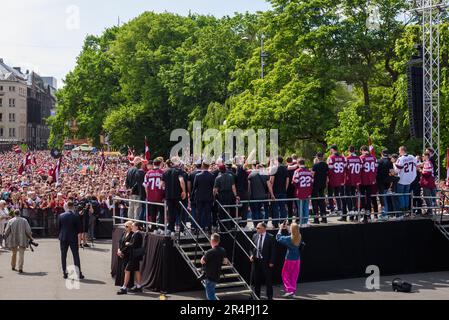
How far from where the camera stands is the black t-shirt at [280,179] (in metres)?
20.2

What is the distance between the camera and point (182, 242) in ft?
60.4

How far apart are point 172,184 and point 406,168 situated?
24.9ft

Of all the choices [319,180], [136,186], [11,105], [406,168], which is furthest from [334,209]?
[11,105]

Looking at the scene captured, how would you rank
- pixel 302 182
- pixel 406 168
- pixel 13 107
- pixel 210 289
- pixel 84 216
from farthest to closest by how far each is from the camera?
pixel 13 107
pixel 84 216
pixel 406 168
pixel 302 182
pixel 210 289

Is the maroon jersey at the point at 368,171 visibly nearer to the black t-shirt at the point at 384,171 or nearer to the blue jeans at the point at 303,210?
the black t-shirt at the point at 384,171

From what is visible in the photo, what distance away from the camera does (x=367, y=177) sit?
21062mm

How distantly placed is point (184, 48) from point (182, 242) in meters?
44.3

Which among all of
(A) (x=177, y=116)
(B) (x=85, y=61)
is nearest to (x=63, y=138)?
(B) (x=85, y=61)

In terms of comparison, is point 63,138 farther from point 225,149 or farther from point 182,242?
point 182,242

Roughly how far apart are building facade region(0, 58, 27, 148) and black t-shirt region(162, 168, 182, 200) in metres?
161

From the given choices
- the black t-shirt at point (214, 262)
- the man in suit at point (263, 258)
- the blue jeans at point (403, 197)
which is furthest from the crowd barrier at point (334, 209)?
the black t-shirt at point (214, 262)

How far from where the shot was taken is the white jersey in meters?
21.6

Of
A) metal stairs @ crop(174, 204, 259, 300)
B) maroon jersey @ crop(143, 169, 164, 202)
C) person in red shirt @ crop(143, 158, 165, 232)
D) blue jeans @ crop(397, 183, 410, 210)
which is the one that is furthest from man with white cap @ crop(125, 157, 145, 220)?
blue jeans @ crop(397, 183, 410, 210)

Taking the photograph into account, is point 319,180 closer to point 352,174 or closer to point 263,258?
point 352,174
